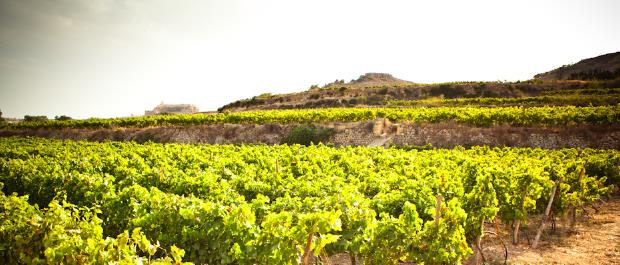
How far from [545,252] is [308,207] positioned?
25.4 feet

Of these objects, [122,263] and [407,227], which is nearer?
[122,263]

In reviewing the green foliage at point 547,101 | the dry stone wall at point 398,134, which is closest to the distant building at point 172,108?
the dry stone wall at point 398,134

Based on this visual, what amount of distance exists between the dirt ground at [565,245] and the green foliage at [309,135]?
2103cm

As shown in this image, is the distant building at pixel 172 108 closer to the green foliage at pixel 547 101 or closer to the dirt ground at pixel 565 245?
the green foliage at pixel 547 101

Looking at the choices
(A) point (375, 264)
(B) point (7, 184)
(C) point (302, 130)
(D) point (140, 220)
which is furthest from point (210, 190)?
(C) point (302, 130)

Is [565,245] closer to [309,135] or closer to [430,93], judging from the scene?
[309,135]

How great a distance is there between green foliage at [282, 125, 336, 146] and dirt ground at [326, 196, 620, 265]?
69.0ft

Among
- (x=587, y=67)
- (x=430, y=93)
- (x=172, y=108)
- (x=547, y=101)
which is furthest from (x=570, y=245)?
(x=172, y=108)

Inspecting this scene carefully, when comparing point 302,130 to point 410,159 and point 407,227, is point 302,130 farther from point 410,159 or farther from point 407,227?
point 407,227

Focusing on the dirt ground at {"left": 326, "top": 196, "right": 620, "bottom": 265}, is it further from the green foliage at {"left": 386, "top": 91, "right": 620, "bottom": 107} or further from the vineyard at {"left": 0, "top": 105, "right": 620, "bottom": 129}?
the green foliage at {"left": 386, "top": 91, "right": 620, "bottom": 107}

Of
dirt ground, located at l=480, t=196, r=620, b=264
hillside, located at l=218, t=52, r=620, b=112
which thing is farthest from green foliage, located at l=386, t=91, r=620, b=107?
dirt ground, located at l=480, t=196, r=620, b=264

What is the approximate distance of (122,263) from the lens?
13.9ft

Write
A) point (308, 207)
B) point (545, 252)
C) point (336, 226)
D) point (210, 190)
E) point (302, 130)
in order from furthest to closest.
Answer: point (302, 130) < point (545, 252) < point (210, 190) < point (308, 207) < point (336, 226)

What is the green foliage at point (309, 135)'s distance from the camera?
32.9m
